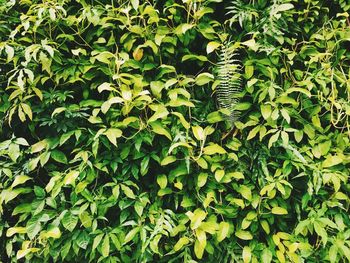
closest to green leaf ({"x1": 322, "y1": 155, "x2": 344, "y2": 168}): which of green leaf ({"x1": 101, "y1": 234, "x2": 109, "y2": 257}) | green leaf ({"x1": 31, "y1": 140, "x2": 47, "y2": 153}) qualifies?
green leaf ({"x1": 101, "y1": 234, "x2": 109, "y2": 257})

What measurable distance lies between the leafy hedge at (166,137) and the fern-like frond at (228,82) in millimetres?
32

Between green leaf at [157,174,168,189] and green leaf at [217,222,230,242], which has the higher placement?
green leaf at [157,174,168,189]

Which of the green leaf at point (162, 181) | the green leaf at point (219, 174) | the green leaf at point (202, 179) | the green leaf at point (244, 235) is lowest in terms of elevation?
the green leaf at point (244, 235)

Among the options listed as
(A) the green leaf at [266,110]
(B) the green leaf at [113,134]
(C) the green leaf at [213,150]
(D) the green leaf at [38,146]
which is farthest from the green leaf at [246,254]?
(D) the green leaf at [38,146]

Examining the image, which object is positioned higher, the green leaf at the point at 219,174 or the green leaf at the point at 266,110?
the green leaf at the point at 266,110

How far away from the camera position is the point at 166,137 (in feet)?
5.76

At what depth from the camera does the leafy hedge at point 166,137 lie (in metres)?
1.69

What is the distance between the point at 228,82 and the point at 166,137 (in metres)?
0.37

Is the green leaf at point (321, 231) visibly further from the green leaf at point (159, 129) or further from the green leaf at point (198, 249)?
the green leaf at point (159, 129)

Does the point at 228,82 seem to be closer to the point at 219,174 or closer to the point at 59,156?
the point at 219,174

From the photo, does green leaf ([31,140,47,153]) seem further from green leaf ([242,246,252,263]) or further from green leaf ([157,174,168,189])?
green leaf ([242,246,252,263])

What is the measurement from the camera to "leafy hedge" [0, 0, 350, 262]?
5.56 feet

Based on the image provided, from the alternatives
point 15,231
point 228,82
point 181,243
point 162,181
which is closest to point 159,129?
point 162,181

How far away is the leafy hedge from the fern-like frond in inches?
1.3
